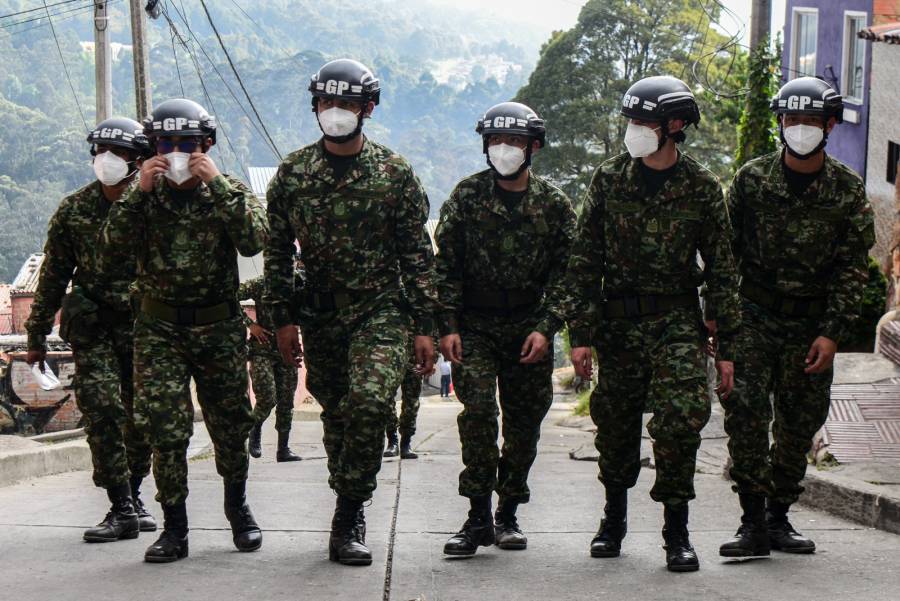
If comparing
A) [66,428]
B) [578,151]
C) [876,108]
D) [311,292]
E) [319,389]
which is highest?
[578,151]

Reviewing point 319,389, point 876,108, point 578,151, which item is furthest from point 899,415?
point 578,151

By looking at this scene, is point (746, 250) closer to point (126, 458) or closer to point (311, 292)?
point (311, 292)

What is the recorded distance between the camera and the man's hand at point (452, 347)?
664cm

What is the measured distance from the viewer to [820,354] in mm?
6570

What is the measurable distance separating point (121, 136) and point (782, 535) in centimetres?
394

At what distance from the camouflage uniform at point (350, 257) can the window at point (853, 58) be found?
15.9m

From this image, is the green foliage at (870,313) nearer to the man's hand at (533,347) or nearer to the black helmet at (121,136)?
the man's hand at (533,347)

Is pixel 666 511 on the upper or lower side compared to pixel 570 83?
lower

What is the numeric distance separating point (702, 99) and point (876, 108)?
2705 cm

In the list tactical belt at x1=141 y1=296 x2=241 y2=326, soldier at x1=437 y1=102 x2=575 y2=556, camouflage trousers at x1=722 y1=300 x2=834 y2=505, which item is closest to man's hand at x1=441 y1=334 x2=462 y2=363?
soldier at x1=437 y1=102 x2=575 y2=556

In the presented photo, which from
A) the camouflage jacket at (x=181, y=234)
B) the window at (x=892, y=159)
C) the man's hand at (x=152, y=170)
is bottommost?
the camouflage jacket at (x=181, y=234)

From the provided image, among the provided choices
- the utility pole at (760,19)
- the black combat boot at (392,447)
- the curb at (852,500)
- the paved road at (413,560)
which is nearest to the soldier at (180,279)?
the paved road at (413,560)

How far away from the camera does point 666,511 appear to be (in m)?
6.30

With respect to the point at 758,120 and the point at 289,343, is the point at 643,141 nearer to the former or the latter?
the point at 289,343
